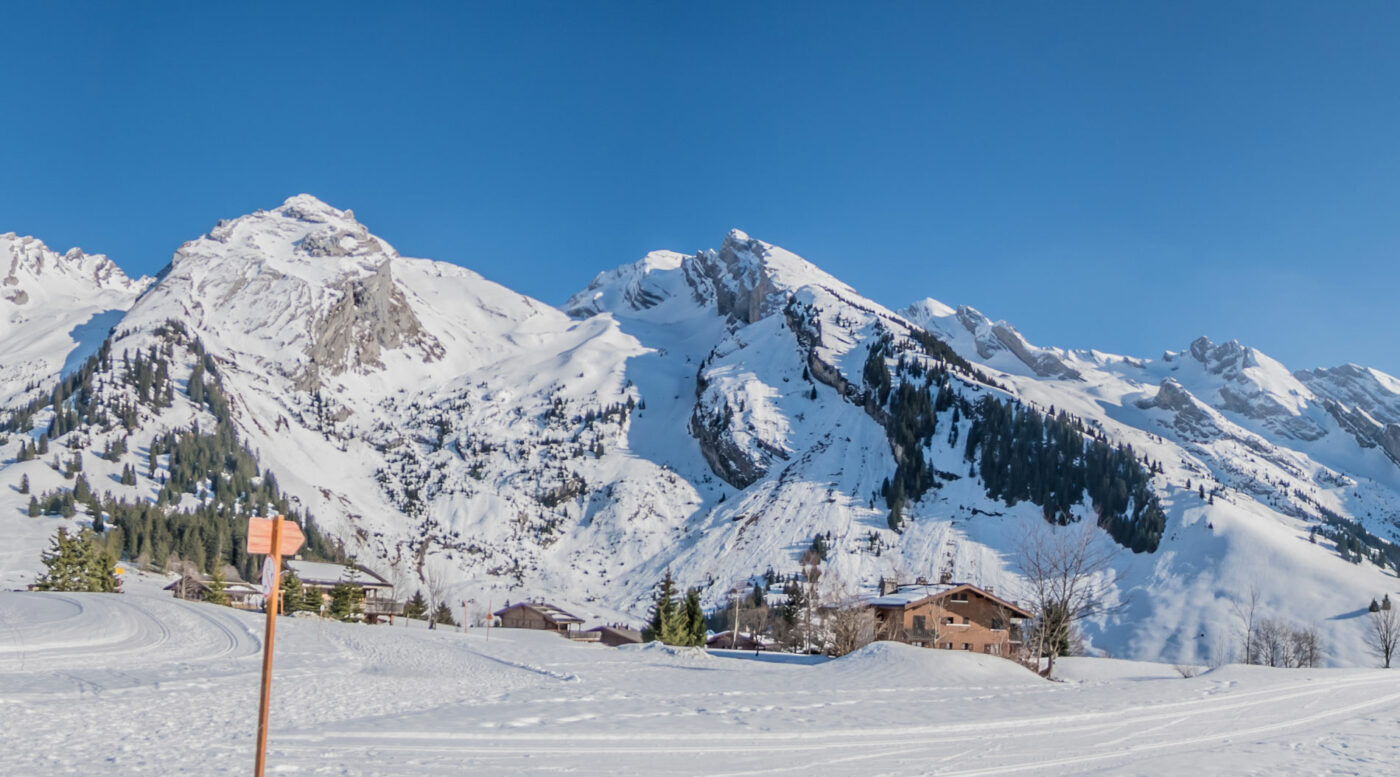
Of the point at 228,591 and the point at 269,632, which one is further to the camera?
the point at 228,591

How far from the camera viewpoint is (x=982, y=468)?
15312cm

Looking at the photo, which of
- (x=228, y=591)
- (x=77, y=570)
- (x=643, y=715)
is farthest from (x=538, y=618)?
(x=643, y=715)

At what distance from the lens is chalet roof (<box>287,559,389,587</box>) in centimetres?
10294

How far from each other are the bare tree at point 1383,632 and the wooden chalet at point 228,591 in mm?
103606

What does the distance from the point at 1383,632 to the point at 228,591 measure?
4480 inches

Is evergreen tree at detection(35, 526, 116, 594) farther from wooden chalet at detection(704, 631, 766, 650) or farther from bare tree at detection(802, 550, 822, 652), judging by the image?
bare tree at detection(802, 550, 822, 652)

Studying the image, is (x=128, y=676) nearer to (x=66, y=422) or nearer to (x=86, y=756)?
(x=86, y=756)

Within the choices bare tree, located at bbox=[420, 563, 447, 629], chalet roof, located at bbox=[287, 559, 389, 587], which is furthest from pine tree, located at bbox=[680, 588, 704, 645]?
bare tree, located at bbox=[420, 563, 447, 629]

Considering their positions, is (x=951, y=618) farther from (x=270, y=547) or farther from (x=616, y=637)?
(x=270, y=547)

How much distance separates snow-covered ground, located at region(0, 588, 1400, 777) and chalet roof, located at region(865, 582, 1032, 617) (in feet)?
113

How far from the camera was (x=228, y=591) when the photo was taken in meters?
95.6

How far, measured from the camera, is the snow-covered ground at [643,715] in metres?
14.5

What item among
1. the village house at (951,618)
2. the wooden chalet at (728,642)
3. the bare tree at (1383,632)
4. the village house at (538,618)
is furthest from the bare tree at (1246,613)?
the village house at (538,618)

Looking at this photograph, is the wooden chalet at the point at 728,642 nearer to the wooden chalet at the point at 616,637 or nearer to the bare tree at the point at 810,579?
the bare tree at the point at 810,579
